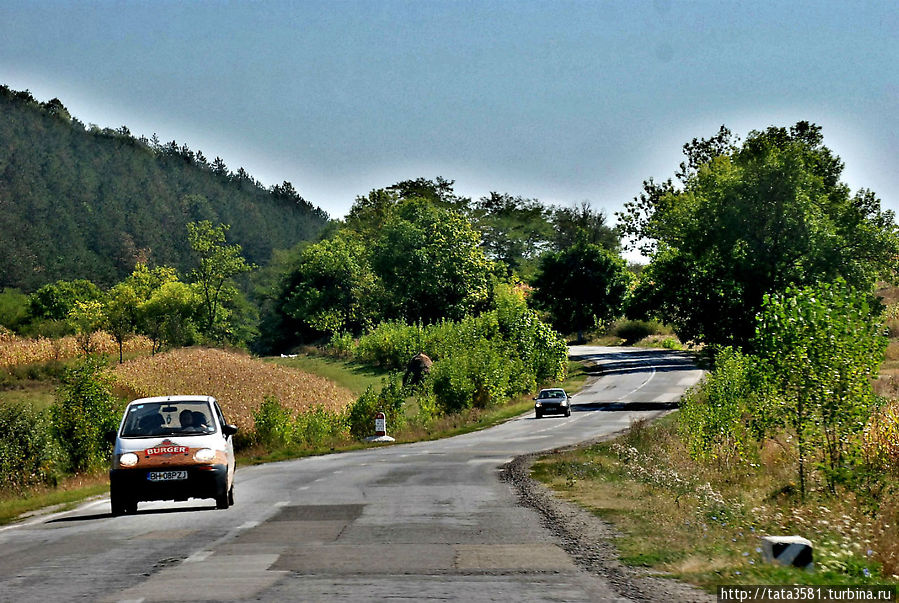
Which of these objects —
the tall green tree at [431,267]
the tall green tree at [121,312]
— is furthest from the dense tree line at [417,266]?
the tall green tree at [121,312]

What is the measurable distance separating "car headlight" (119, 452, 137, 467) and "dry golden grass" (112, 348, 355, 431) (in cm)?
2721

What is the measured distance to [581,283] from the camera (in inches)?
4491

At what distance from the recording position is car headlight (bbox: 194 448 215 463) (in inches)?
680

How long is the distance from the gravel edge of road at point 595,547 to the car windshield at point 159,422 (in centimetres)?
613

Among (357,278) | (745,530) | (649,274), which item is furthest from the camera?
(357,278)

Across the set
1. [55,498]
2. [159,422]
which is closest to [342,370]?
[55,498]

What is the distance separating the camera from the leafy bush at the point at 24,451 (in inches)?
1104

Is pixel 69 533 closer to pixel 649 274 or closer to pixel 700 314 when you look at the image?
pixel 700 314

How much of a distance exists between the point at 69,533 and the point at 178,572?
18.3 feet

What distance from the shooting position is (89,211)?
16438cm

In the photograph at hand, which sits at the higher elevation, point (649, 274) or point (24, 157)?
point (24, 157)

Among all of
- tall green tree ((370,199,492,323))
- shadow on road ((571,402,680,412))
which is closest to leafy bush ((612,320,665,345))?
tall green tree ((370,199,492,323))

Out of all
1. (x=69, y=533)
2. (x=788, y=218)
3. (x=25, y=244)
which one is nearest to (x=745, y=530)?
(x=69, y=533)

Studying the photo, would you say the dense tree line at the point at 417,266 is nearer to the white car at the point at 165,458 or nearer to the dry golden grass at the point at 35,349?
the dry golden grass at the point at 35,349
